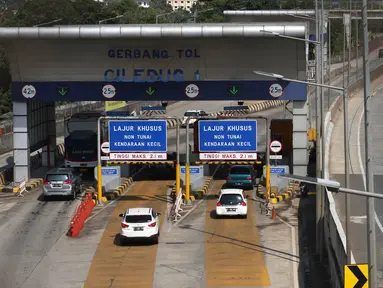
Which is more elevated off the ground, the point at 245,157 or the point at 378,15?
the point at 378,15

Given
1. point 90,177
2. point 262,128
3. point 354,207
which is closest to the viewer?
point 354,207

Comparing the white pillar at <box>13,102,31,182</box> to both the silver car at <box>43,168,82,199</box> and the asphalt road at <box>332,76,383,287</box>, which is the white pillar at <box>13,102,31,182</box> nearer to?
the silver car at <box>43,168,82,199</box>

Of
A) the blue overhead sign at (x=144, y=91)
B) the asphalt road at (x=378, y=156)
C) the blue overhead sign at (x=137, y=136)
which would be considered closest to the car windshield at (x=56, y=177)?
the blue overhead sign at (x=137, y=136)

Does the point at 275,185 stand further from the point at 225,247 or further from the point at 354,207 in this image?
the point at 225,247

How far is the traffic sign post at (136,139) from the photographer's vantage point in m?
44.0

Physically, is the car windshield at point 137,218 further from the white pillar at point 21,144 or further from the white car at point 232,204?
the white pillar at point 21,144

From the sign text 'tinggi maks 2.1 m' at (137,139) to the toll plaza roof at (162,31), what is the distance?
487 centimetres

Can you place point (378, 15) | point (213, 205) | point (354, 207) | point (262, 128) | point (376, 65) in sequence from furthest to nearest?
point (378, 15), point (376, 65), point (262, 128), point (213, 205), point (354, 207)

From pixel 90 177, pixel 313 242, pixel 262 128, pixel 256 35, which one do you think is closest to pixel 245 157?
pixel 256 35

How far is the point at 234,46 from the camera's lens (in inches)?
1849

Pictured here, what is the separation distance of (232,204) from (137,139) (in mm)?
7311

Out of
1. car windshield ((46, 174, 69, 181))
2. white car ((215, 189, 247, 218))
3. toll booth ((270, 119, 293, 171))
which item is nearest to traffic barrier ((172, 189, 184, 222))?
white car ((215, 189, 247, 218))

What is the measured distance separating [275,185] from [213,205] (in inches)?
164

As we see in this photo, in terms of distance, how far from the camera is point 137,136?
1741 inches
